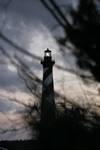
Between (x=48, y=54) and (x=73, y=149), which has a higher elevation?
(x=48, y=54)

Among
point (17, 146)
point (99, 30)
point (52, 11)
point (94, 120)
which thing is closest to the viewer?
point (52, 11)

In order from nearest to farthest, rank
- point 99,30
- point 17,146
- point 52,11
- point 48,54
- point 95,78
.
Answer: point 52,11 → point 99,30 → point 95,78 → point 48,54 → point 17,146

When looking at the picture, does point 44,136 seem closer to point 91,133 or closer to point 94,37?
point 91,133

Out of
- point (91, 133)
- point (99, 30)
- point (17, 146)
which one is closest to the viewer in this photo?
point (99, 30)

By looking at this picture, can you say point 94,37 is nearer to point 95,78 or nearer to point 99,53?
point 99,53

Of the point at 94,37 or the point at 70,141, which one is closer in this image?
the point at 94,37

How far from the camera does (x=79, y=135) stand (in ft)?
36.7

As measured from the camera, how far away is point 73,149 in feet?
41.6

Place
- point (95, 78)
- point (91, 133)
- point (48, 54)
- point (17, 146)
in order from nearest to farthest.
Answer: point (95, 78), point (91, 133), point (48, 54), point (17, 146)

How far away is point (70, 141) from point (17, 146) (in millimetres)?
12160

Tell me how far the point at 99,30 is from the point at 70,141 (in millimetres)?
8854

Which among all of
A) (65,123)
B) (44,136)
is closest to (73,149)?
(65,123)

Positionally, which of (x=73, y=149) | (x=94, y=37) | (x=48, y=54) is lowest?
(x=73, y=149)

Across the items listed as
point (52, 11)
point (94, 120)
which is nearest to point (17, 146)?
point (94, 120)
